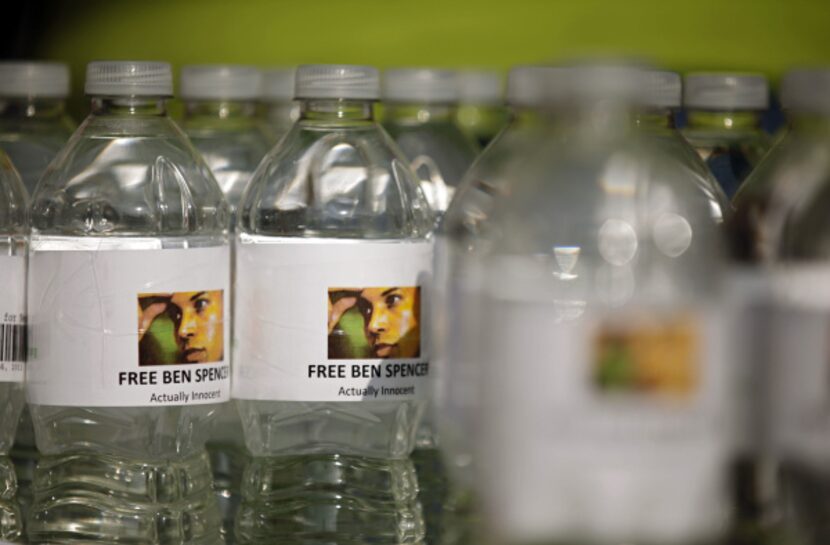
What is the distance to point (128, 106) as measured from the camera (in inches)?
64.5

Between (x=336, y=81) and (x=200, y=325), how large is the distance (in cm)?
30

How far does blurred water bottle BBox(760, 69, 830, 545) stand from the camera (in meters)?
1.04

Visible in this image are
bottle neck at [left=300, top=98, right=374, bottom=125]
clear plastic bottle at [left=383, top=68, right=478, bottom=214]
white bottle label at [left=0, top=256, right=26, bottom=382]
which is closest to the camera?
white bottle label at [left=0, top=256, right=26, bottom=382]

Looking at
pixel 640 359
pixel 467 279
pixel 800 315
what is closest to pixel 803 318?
pixel 800 315

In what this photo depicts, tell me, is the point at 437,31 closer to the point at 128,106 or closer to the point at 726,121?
the point at 726,121

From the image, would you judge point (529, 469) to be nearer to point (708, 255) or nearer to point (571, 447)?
point (571, 447)

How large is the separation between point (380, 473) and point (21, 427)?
19.2 inches

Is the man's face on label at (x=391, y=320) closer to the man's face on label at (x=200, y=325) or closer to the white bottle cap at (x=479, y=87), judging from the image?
the man's face on label at (x=200, y=325)

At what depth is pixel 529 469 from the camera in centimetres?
101

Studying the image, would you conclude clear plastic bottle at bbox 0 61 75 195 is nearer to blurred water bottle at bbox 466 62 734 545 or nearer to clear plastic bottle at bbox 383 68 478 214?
clear plastic bottle at bbox 383 68 478 214

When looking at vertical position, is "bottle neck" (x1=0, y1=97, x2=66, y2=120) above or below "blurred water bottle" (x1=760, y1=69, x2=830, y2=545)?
above

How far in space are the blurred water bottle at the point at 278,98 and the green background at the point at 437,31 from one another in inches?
5.9

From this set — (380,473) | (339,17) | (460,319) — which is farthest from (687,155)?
(339,17)

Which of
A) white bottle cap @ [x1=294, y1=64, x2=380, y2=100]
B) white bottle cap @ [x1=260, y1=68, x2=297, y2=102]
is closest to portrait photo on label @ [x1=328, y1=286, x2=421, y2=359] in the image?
white bottle cap @ [x1=294, y1=64, x2=380, y2=100]
